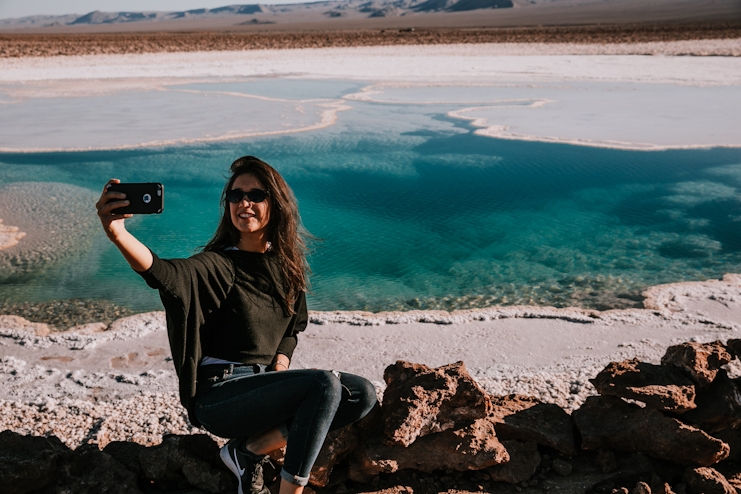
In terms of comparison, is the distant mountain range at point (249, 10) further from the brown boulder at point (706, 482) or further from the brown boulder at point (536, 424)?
the brown boulder at point (706, 482)

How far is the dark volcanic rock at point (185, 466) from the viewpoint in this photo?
6.09ft

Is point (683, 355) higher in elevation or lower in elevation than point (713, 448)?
higher

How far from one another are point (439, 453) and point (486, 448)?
131 mm

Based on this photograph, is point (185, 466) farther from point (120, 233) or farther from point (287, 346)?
point (120, 233)

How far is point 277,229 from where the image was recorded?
6.14 ft

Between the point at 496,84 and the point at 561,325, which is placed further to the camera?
the point at 496,84

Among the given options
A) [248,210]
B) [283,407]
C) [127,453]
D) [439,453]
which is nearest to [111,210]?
[248,210]

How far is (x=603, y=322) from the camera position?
3480mm

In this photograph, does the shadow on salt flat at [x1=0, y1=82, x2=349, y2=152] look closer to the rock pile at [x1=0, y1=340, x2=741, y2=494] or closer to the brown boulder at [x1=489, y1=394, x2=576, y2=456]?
the rock pile at [x1=0, y1=340, x2=741, y2=494]

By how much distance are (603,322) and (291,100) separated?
932 cm

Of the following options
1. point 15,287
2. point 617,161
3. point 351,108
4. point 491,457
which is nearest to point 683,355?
point 491,457

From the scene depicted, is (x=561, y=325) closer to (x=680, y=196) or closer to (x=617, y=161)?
(x=680, y=196)

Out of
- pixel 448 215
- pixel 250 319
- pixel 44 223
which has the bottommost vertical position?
pixel 448 215

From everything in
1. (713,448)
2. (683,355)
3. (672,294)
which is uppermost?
(683,355)
